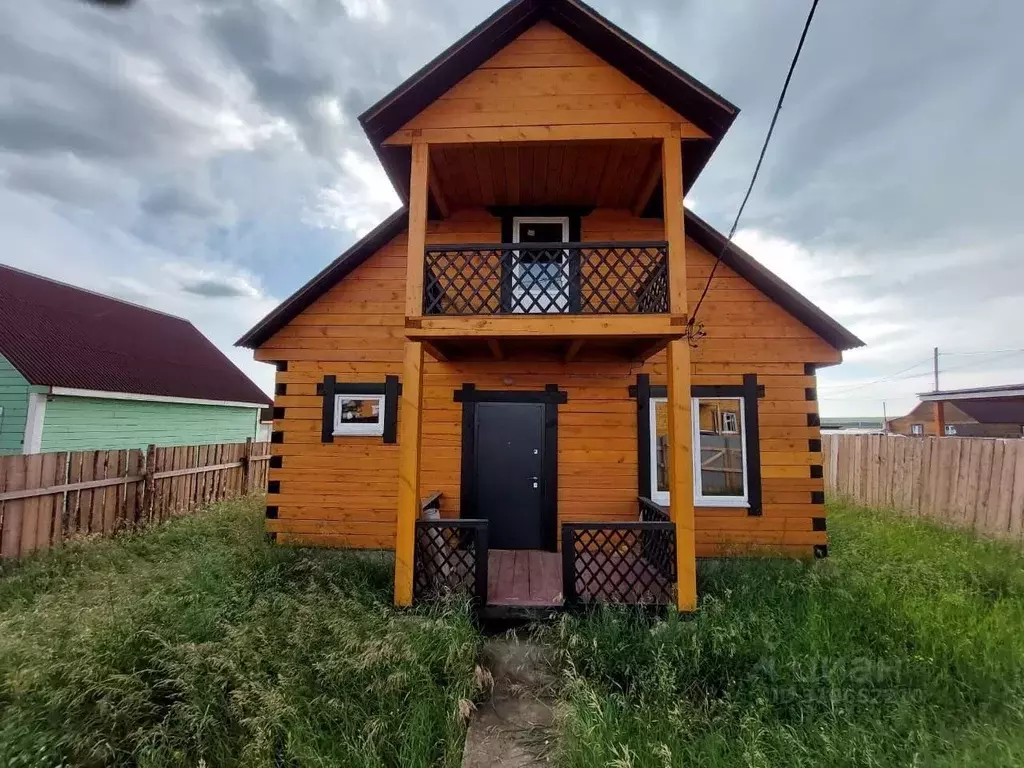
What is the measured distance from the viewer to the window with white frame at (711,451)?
648 centimetres

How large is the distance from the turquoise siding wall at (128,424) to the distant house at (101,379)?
24 millimetres

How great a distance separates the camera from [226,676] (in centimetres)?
334

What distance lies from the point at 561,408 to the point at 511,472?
4.06ft

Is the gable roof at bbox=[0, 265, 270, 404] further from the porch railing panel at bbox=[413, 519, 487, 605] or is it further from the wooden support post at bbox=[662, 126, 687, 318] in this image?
the wooden support post at bbox=[662, 126, 687, 318]

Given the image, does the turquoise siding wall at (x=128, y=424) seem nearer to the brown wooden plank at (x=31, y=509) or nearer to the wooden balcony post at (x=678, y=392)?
the brown wooden plank at (x=31, y=509)

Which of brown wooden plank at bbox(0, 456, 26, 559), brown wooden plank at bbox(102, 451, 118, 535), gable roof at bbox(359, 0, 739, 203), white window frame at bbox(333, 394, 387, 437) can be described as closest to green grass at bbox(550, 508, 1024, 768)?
white window frame at bbox(333, 394, 387, 437)

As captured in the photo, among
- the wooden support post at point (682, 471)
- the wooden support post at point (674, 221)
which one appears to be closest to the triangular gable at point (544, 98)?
the wooden support post at point (674, 221)

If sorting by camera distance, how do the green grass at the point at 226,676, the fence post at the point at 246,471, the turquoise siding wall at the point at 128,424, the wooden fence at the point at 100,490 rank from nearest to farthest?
the green grass at the point at 226,676, the wooden fence at the point at 100,490, the turquoise siding wall at the point at 128,424, the fence post at the point at 246,471

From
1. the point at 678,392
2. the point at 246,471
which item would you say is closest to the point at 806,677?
the point at 678,392

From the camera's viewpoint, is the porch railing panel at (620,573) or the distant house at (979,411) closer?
the porch railing panel at (620,573)

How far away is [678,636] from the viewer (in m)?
3.91

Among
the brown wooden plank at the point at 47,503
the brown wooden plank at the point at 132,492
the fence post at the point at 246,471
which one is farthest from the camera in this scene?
the fence post at the point at 246,471

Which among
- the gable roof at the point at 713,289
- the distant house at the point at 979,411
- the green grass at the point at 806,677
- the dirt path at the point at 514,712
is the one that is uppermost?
the gable roof at the point at 713,289

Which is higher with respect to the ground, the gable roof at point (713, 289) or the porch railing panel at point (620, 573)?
the gable roof at point (713, 289)
